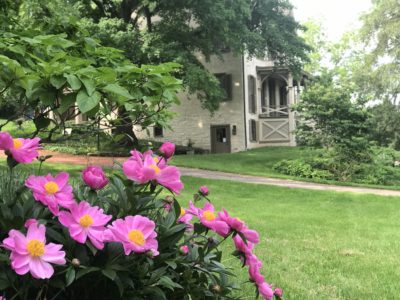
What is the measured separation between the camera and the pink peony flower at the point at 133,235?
4.87 ft

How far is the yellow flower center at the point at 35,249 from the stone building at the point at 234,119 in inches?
1070

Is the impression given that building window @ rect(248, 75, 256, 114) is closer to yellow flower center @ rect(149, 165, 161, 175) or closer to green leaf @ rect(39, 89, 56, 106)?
green leaf @ rect(39, 89, 56, 106)

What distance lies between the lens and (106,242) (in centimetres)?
162

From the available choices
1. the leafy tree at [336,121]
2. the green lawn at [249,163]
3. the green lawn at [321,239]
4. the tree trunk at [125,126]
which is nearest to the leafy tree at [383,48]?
the green lawn at [249,163]

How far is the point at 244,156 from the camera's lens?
78.6ft

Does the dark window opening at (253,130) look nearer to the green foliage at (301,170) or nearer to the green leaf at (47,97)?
the green foliage at (301,170)

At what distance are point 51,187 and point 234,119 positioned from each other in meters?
27.5

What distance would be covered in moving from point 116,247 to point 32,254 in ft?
0.97

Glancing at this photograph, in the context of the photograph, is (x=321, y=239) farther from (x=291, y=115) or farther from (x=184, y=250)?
(x=291, y=115)

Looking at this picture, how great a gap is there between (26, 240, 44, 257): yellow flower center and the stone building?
27.2m

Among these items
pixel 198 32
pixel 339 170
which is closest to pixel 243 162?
pixel 339 170

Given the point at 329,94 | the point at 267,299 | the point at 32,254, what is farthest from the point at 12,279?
the point at 329,94

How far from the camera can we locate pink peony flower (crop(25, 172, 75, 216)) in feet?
5.32

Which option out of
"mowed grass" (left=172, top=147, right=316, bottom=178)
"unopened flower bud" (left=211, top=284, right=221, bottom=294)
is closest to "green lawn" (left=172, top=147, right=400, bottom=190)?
"mowed grass" (left=172, top=147, right=316, bottom=178)
